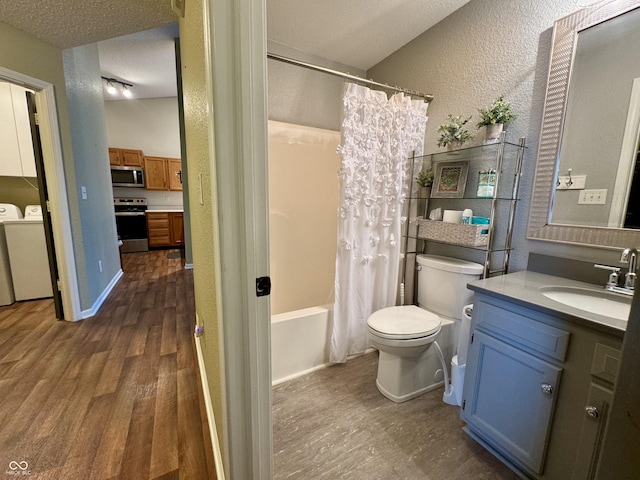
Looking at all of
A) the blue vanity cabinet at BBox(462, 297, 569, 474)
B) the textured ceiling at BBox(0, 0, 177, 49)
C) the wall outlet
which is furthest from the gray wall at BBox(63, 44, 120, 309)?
the wall outlet

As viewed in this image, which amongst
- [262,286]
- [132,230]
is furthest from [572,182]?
[132,230]

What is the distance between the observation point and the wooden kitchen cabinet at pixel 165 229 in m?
5.42

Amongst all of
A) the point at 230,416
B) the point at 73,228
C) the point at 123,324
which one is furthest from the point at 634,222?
the point at 73,228

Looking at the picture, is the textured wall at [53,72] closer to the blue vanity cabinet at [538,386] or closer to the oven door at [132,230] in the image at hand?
the oven door at [132,230]

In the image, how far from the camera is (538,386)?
3.42 ft

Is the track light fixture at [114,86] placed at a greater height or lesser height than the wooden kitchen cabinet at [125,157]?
greater

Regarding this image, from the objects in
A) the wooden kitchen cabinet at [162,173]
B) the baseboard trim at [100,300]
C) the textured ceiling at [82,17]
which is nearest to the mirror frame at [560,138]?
the textured ceiling at [82,17]

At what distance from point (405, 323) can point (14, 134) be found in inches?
168

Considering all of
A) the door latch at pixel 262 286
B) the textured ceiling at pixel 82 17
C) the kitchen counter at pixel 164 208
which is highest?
the textured ceiling at pixel 82 17

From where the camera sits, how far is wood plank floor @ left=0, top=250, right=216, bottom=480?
1.21 meters

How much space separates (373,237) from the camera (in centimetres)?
196

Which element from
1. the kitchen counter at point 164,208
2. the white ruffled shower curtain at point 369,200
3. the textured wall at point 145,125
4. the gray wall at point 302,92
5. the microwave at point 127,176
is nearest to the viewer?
the white ruffled shower curtain at point 369,200

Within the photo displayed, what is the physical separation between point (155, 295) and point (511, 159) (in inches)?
142

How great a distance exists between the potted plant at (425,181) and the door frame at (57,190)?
293cm
